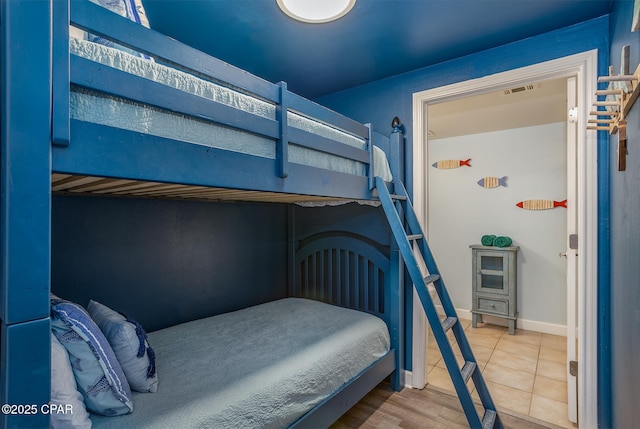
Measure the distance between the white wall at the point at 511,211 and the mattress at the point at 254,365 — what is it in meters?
2.10

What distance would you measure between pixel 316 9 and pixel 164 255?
1.73m

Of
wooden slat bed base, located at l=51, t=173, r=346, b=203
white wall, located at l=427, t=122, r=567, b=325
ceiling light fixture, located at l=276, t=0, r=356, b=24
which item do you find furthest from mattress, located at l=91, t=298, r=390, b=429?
white wall, located at l=427, t=122, r=567, b=325

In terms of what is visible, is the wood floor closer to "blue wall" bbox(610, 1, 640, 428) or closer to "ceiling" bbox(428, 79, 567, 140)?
"blue wall" bbox(610, 1, 640, 428)

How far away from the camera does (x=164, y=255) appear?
2.10 metres

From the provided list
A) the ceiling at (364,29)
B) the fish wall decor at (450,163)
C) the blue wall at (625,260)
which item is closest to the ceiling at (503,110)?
the fish wall decor at (450,163)

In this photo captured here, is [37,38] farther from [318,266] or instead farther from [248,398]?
[318,266]

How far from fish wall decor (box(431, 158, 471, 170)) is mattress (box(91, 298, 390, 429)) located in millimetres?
2569

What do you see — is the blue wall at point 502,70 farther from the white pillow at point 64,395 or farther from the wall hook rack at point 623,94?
the white pillow at point 64,395

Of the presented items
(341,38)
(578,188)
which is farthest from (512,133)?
(341,38)

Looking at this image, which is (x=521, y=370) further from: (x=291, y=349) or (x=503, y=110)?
(x=503, y=110)

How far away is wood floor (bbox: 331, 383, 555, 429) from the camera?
1886 mm

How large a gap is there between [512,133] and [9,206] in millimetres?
4209

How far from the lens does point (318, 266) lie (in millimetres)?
2775

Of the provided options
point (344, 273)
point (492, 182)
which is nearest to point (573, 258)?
point (344, 273)
